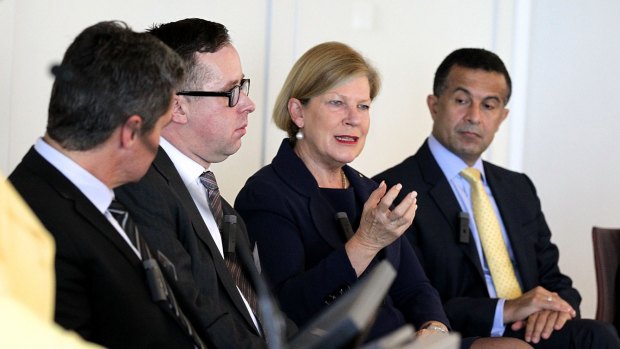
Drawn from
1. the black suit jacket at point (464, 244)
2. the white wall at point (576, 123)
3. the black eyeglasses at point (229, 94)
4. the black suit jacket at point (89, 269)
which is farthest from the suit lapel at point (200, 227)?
the white wall at point (576, 123)

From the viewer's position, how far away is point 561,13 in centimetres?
591

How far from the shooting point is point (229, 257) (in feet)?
9.11

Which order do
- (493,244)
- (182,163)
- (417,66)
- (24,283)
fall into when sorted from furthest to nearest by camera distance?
(417,66) < (493,244) < (182,163) < (24,283)

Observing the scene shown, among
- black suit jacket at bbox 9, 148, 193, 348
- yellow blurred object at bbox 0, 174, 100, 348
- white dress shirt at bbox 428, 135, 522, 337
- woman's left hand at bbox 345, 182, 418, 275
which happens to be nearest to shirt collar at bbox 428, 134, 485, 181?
white dress shirt at bbox 428, 135, 522, 337

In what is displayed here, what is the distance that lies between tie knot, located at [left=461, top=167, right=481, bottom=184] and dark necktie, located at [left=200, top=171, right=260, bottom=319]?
61.5 inches

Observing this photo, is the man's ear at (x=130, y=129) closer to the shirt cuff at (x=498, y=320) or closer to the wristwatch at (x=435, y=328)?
the wristwatch at (x=435, y=328)

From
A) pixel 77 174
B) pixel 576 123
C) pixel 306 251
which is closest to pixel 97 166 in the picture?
pixel 77 174

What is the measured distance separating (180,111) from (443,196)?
57.6 inches

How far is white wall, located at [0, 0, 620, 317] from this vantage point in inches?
130

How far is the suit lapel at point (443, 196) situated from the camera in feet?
12.7

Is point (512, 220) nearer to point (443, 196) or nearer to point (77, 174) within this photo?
point (443, 196)

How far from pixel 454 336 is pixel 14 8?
230cm

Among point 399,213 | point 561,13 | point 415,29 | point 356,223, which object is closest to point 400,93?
point 415,29

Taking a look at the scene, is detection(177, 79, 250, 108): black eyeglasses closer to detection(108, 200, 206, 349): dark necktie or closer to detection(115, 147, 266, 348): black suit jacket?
detection(115, 147, 266, 348): black suit jacket
